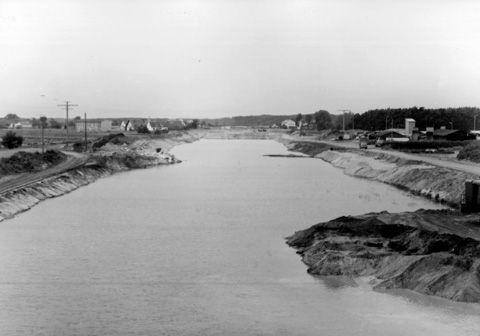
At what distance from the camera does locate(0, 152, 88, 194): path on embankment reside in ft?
140

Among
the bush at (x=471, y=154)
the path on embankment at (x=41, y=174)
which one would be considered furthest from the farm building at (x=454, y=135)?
the path on embankment at (x=41, y=174)

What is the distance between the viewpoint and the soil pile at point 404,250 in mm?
19172

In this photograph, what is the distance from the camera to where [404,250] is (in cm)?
2283

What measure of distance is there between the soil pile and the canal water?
67 centimetres

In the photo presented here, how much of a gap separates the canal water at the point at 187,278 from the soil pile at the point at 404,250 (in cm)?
67

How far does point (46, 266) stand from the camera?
23219mm

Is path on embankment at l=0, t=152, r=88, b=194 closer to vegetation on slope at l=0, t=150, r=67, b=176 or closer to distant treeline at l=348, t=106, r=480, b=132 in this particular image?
vegetation on slope at l=0, t=150, r=67, b=176

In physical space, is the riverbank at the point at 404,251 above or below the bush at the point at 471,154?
below

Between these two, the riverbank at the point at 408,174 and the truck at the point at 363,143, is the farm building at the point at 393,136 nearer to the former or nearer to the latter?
the truck at the point at 363,143

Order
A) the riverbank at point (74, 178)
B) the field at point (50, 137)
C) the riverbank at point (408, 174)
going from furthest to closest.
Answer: the field at point (50, 137) → the riverbank at point (408, 174) → the riverbank at point (74, 178)

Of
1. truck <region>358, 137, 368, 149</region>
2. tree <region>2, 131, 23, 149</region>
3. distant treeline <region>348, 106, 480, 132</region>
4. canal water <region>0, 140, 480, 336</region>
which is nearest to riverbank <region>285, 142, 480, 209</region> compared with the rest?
canal water <region>0, 140, 480, 336</region>

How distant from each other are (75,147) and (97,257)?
2569 inches

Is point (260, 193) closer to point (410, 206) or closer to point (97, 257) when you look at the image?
point (410, 206)

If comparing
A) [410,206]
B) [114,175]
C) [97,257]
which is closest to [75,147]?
[114,175]
